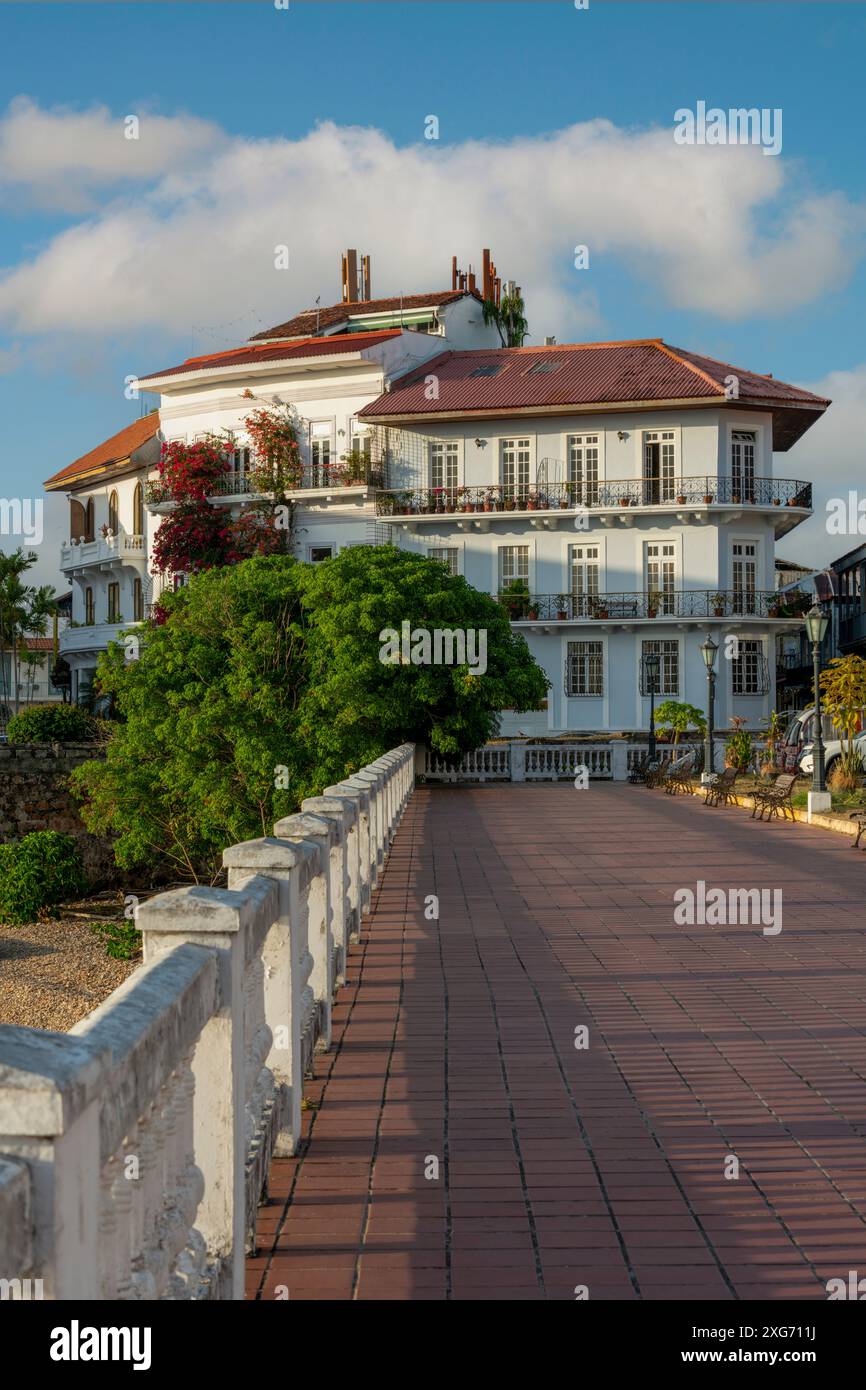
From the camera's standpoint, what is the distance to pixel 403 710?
114ft

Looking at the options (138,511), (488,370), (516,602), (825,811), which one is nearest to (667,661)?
(516,602)

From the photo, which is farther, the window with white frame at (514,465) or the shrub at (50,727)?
the window with white frame at (514,465)

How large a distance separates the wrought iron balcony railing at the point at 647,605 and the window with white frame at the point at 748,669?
46.8 inches

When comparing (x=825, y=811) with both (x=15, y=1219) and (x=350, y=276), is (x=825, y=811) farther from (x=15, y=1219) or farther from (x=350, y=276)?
(x=350, y=276)

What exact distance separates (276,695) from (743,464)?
22059mm

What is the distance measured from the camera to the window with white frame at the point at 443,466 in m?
52.7

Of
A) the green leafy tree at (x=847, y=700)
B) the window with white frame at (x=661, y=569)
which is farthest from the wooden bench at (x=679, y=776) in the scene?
the window with white frame at (x=661, y=569)

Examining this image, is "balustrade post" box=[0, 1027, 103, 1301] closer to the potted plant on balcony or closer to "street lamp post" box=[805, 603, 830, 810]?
"street lamp post" box=[805, 603, 830, 810]

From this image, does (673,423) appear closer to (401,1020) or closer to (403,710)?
(403,710)

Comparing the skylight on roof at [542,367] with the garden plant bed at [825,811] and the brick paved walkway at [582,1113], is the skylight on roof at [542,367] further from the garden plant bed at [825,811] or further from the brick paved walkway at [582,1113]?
the brick paved walkway at [582,1113]

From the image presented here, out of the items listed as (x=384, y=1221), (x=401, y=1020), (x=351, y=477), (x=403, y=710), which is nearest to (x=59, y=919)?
(x=403, y=710)

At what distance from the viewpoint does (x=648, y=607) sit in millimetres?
50000

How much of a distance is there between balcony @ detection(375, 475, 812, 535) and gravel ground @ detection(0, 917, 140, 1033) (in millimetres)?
22660
